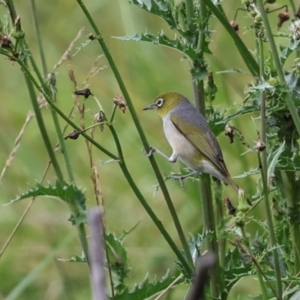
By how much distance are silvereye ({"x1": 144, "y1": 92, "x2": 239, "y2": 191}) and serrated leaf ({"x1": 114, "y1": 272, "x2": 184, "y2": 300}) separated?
0.89 feet

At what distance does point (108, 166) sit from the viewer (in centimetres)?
412

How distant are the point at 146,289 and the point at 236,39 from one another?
64cm

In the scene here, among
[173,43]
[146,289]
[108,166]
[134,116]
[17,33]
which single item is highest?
[17,33]

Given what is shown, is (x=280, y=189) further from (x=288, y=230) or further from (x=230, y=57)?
(x=230, y=57)

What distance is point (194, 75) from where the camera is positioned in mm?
1658

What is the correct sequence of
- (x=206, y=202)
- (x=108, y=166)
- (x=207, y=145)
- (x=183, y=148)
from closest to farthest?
1. (x=206, y=202)
2. (x=207, y=145)
3. (x=183, y=148)
4. (x=108, y=166)

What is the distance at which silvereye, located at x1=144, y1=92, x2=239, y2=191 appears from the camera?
195 cm

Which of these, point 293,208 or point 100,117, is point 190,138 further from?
point 100,117

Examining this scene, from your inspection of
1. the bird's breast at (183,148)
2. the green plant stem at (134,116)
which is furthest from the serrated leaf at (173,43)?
the bird's breast at (183,148)

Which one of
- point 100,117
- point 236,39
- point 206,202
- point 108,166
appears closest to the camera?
point 100,117

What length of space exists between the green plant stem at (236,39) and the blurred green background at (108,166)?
3.34 ft

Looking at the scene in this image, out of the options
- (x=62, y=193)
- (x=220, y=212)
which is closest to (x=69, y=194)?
(x=62, y=193)

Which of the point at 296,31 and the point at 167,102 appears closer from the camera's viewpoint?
the point at 296,31

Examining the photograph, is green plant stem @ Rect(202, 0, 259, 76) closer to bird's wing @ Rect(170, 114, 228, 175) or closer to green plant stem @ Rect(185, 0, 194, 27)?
green plant stem @ Rect(185, 0, 194, 27)
